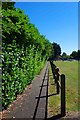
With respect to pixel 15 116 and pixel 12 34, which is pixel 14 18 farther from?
pixel 15 116

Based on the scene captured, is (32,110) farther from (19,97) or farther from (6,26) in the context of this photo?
(6,26)

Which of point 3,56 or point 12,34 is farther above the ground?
point 12,34

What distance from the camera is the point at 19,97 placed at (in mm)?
10875

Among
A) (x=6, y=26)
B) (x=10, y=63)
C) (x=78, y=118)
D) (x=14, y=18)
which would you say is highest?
(x=14, y=18)

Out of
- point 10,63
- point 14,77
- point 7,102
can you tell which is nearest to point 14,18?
point 10,63

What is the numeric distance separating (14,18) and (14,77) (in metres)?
2.14

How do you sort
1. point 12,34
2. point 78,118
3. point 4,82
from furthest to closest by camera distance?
point 12,34 < point 4,82 < point 78,118

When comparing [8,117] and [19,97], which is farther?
[19,97]

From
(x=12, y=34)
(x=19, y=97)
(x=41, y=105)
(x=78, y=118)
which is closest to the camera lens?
(x=78, y=118)

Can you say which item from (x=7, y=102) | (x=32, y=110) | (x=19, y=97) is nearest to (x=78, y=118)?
(x=32, y=110)

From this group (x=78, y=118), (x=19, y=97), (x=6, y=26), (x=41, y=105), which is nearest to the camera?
(x=6, y=26)

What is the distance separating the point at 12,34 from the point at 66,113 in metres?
3.11

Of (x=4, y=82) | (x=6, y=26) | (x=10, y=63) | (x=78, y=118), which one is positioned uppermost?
(x=6, y=26)

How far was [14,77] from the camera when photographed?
31.6 feet
